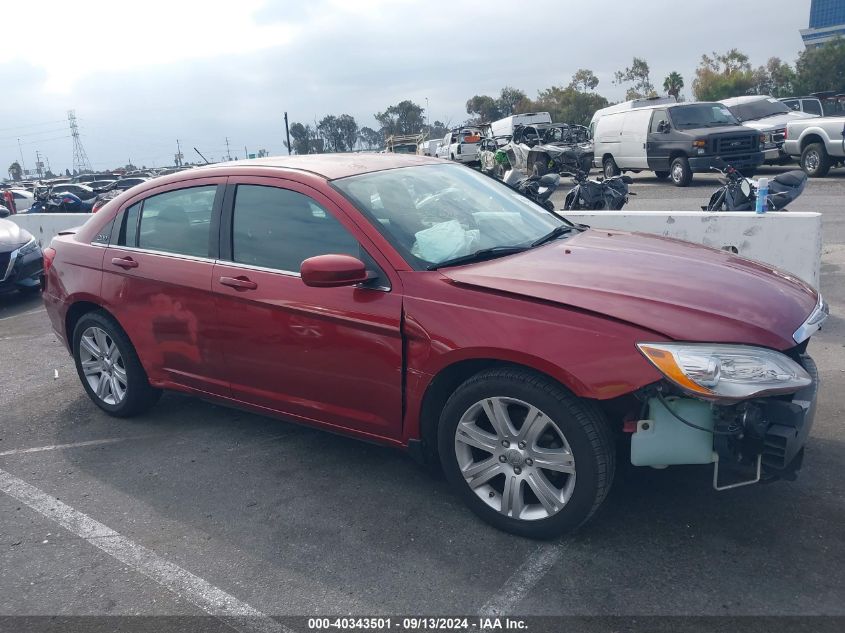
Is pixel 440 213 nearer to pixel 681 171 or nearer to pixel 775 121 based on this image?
pixel 681 171

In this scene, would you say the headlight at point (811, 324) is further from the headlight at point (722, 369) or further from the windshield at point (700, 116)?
the windshield at point (700, 116)

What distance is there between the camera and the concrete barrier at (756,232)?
6336mm

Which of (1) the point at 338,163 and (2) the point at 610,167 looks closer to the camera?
(1) the point at 338,163

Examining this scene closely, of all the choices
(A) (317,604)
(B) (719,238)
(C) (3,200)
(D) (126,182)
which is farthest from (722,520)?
(D) (126,182)

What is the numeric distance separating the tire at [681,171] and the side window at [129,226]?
1551cm

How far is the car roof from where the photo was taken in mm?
4203

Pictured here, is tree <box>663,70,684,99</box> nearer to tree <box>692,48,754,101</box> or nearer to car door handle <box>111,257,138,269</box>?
tree <box>692,48,754,101</box>

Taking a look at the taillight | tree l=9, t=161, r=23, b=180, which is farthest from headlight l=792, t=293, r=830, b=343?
tree l=9, t=161, r=23, b=180

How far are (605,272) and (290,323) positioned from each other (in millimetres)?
1584

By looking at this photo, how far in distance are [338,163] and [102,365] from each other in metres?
2.18

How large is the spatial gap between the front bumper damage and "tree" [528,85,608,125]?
6117 centimetres

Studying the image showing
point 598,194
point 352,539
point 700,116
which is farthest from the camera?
point 700,116

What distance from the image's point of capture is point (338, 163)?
4.41 metres

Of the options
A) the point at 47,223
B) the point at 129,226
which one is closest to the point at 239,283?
the point at 129,226
